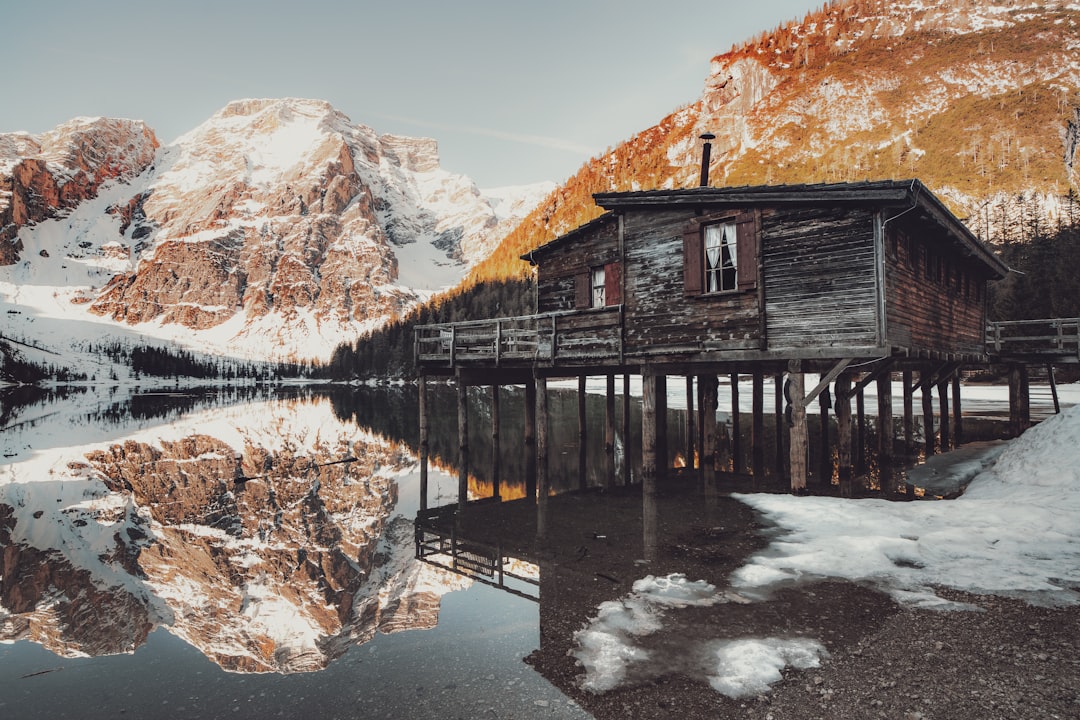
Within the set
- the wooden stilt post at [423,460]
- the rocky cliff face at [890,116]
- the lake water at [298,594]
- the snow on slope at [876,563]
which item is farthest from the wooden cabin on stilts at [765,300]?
the rocky cliff face at [890,116]

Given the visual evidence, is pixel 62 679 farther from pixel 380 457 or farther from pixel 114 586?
pixel 380 457

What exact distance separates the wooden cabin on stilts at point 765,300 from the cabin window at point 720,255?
4 centimetres

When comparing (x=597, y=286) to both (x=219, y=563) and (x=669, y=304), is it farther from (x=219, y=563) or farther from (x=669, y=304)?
(x=219, y=563)

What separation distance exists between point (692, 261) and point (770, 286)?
2.21 metres

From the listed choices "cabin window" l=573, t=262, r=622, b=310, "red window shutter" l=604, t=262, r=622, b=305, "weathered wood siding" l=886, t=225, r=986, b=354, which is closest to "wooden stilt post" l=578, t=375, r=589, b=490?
"cabin window" l=573, t=262, r=622, b=310

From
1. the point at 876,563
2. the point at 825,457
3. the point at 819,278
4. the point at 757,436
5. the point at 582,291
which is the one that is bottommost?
the point at 825,457

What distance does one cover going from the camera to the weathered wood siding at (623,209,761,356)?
50.6 ft

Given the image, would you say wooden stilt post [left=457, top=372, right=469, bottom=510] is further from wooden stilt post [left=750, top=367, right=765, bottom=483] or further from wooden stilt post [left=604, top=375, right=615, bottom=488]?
wooden stilt post [left=750, top=367, right=765, bottom=483]

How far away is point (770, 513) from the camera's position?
493 inches

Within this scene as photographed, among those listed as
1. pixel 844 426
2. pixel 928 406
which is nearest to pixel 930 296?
pixel 844 426

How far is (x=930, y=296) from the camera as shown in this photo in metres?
17.3

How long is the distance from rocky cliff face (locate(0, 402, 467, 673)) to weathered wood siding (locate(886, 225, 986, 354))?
1247 cm

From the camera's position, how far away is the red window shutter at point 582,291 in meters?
20.7

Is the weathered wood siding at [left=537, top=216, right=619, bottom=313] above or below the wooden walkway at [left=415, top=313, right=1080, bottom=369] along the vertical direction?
above
